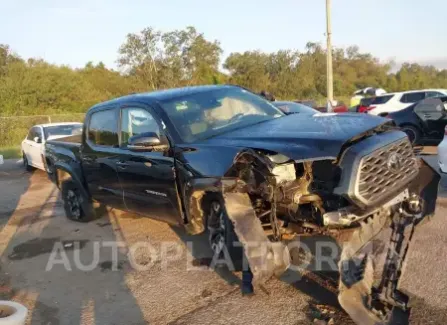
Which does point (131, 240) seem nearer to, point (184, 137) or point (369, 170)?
point (184, 137)

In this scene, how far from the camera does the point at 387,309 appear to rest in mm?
3295

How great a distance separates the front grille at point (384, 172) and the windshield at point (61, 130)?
1028cm

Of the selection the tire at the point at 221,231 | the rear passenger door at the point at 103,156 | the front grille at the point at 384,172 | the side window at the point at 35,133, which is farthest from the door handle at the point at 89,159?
the side window at the point at 35,133

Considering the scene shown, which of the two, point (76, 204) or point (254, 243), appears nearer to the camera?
point (254, 243)

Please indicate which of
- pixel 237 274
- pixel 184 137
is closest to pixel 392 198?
pixel 237 274

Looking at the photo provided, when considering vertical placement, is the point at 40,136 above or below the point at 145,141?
below

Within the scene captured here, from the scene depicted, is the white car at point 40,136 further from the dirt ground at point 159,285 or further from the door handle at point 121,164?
the door handle at point 121,164

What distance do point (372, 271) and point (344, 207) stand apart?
53 centimetres

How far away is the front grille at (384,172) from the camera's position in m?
3.47

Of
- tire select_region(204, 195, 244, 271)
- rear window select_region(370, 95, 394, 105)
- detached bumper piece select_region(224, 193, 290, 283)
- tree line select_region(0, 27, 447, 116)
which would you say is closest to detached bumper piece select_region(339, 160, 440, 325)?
detached bumper piece select_region(224, 193, 290, 283)

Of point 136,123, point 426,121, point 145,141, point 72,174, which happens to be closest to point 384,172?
point 145,141

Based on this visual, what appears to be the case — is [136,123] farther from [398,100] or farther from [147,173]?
[398,100]

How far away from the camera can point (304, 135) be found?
12.4 ft

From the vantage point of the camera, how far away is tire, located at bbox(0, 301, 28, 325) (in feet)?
9.29
